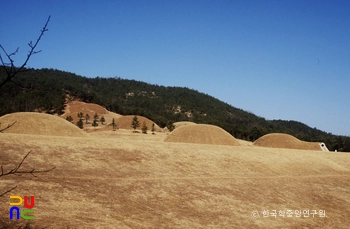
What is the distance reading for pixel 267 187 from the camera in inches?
787

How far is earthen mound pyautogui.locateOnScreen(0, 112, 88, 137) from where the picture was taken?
27672mm

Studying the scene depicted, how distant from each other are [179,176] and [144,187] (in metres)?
3.99

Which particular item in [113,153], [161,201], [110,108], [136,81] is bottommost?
[161,201]

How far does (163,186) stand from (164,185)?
0.59ft

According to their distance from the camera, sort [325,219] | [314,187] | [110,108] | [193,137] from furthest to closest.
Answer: [110,108] → [193,137] → [314,187] → [325,219]

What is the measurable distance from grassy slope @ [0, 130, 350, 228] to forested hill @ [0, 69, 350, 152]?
48.5 metres

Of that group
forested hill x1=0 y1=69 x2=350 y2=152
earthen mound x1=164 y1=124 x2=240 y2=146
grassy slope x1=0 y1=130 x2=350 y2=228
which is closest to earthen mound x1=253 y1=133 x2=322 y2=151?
earthen mound x1=164 y1=124 x2=240 y2=146

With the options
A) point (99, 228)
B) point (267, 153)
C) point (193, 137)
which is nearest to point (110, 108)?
point (193, 137)

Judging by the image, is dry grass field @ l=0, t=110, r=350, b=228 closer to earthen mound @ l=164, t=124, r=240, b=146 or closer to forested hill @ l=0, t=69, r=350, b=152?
earthen mound @ l=164, t=124, r=240, b=146

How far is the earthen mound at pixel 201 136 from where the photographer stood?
35.8 meters

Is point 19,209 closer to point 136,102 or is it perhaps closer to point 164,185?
point 164,185

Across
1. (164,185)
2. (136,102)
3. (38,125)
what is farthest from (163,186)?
(136,102)

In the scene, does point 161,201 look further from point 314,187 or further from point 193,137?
point 193,137

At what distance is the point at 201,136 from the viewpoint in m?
36.2
